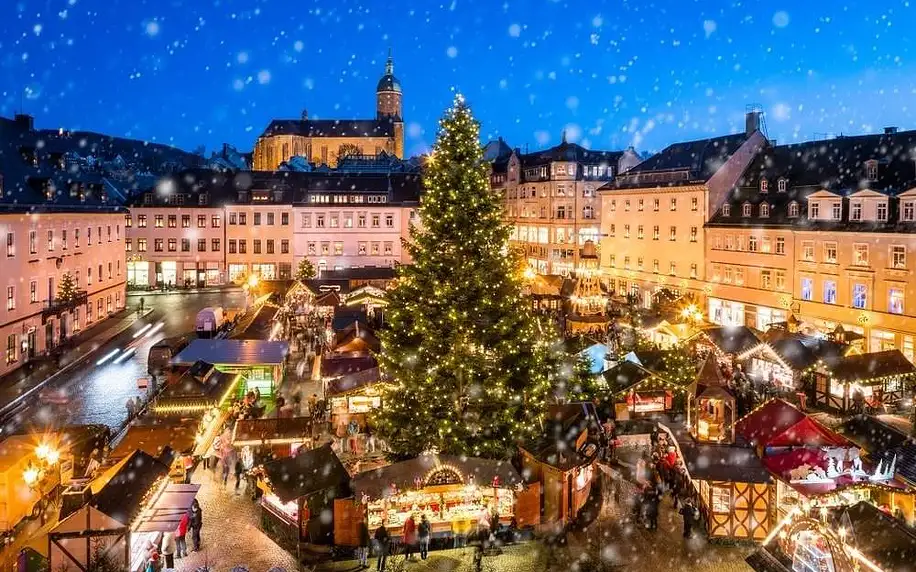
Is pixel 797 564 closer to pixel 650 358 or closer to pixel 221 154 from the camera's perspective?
pixel 650 358

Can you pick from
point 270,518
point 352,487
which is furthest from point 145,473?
point 352,487

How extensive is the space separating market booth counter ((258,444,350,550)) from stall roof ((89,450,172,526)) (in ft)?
7.77

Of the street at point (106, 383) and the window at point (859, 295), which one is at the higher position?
the window at point (859, 295)

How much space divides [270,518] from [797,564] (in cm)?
1198

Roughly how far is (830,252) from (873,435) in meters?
22.0

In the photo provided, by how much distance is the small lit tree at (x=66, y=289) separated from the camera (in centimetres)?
3916

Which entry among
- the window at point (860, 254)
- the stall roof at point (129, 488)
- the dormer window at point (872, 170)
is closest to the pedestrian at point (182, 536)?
the stall roof at point (129, 488)

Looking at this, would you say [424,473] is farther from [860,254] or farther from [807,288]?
[807,288]

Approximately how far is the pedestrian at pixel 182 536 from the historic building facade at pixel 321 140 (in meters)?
104

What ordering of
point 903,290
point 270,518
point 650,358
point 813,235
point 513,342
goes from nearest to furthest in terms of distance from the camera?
1. point 270,518
2. point 513,342
3. point 650,358
4. point 903,290
5. point 813,235

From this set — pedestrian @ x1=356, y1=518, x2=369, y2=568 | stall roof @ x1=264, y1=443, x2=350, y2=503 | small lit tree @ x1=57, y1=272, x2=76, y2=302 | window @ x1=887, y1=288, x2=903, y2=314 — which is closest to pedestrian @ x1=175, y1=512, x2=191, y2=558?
stall roof @ x1=264, y1=443, x2=350, y2=503

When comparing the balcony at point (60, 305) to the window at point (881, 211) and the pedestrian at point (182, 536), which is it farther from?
the window at point (881, 211)

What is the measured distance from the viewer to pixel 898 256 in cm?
3294

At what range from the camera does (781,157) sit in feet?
148
